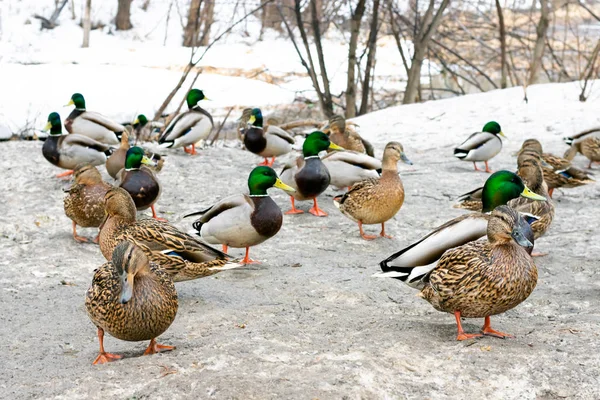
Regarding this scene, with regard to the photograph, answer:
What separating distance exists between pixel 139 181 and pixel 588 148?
546cm

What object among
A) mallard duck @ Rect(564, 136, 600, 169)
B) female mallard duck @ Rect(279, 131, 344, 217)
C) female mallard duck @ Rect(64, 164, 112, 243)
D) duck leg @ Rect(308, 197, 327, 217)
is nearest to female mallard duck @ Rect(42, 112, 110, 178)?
female mallard duck @ Rect(64, 164, 112, 243)

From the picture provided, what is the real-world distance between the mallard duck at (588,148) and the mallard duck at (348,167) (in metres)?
2.82

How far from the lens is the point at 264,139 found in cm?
1009

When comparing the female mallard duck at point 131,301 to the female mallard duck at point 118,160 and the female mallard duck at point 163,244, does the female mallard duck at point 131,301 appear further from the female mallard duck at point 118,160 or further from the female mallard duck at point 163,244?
the female mallard duck at point 118,160

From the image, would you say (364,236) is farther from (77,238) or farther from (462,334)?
(462,334)

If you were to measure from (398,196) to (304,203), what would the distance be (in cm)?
167

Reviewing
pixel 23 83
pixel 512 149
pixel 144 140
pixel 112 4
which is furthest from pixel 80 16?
pixel 512 149

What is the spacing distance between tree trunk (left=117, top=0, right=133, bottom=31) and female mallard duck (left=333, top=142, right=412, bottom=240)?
1413 centimetres

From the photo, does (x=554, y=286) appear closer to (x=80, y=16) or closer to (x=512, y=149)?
(x=512, y=149)

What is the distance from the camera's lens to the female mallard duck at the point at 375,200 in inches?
284

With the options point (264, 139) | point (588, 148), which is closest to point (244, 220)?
point (264, 139)

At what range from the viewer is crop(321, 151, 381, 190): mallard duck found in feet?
27.9

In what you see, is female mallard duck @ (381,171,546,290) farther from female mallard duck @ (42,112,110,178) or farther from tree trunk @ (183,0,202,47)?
tree trunk @ (183,0,202,47)

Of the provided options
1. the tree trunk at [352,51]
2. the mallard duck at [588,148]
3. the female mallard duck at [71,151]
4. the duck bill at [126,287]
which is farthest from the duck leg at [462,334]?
the tree trunk at [352,51]
